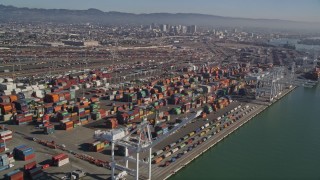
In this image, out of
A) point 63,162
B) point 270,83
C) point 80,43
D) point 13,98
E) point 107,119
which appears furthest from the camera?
point 80,43

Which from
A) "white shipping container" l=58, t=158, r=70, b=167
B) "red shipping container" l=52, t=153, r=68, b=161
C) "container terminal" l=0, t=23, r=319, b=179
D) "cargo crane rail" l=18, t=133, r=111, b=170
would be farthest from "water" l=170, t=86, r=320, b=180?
"red shipping container" l=52, t=153, r=68, b=161

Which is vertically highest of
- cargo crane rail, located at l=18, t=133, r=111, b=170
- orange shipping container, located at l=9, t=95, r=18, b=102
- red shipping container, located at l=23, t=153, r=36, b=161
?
orange shipping container, located at l=9, t=95, r=18, b=102

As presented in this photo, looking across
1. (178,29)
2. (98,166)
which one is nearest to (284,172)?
(98,166)

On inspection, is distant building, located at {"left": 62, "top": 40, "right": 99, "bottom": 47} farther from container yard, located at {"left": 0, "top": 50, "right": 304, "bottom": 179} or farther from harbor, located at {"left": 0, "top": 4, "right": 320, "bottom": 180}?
container yard, located at {"left": 0, "top": 50, "right": 304, "bottom": 179}

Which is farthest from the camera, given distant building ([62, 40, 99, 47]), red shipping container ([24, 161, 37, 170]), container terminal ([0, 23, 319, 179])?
distant building ([62, 40, 99, 47])

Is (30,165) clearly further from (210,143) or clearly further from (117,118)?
(210,143)

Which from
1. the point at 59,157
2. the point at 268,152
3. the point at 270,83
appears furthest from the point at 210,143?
the point at 270,83
